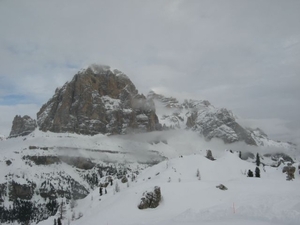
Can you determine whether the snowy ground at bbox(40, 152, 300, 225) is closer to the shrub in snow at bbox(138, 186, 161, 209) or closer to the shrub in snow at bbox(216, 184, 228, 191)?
the shrub in snow at bbox(216, 184, 228, 191)

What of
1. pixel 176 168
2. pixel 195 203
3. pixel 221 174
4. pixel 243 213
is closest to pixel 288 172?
pixel 221 174

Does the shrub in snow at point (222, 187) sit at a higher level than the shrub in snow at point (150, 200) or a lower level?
higher

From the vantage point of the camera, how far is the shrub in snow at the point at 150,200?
62.2m

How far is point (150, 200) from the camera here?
62.6 metres

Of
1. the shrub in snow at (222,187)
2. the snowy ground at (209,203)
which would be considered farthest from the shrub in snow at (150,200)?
the shrub in snow at (222,187)

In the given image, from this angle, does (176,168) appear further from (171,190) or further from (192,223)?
(192,223)

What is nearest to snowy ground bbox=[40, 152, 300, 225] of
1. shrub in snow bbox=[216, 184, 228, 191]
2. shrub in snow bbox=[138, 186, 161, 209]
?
shrub in snow bbox=[216, 184, 228, 191]

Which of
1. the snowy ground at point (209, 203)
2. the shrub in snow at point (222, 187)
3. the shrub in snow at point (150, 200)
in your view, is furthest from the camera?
the shrub in snow at point (150, 200)

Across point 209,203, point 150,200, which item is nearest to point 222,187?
point 209,203

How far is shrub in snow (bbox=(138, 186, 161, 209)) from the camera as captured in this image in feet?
204

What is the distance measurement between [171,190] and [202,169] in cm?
5768

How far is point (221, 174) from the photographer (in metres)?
124

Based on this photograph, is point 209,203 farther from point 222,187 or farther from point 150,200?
point 150,200

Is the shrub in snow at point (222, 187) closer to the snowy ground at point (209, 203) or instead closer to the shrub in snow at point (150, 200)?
the snowy ground at point (209, 203)
